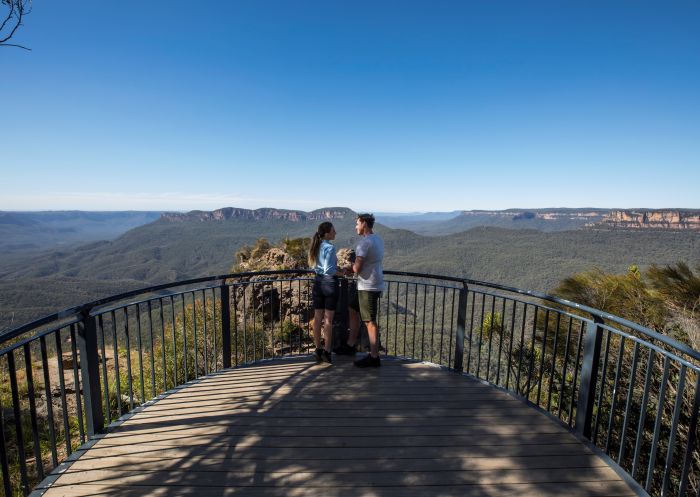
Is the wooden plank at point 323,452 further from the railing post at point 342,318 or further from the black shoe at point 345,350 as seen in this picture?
the railing post at point 342,318

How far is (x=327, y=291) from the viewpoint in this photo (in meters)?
4.36

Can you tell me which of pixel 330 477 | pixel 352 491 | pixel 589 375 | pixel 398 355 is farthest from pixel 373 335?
pixel 589 375

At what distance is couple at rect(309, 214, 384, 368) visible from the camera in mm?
4168

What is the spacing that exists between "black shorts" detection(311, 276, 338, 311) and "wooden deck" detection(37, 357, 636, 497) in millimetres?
890

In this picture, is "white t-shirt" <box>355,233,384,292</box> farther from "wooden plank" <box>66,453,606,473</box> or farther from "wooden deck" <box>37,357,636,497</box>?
"wooden plank" <box>66,453,606,473</box>

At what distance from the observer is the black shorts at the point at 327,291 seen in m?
4.36

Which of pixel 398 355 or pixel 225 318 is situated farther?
pixel 398 355

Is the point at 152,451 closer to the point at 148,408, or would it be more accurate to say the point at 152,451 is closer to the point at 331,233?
the point at 148,408

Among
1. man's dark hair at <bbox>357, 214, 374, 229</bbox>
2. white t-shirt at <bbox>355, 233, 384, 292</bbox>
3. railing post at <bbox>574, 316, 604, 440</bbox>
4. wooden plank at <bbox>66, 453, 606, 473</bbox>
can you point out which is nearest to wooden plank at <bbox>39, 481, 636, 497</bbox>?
wooden plank at <bbox>66, 453, 606, 473</bbox>

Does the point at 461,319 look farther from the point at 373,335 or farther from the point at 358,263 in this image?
the point at 358,263

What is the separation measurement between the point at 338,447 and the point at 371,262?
1.90m

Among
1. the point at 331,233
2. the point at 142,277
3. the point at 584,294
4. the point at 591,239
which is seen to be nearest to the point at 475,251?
the point at 591,239

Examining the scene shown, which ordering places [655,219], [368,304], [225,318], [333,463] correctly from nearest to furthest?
1. [333,463]
2. [368,304]
3. [225,318]
4. [655,219]

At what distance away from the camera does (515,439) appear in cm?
307
